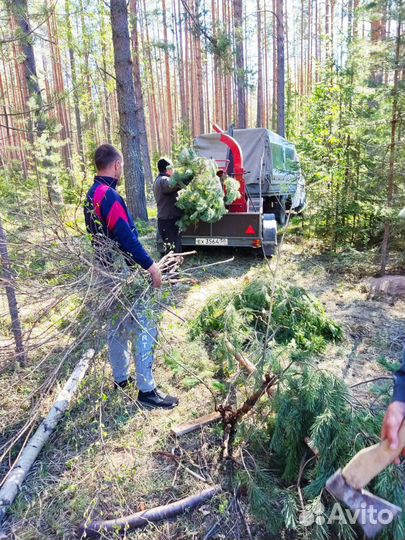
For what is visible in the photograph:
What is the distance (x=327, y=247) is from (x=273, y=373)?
5902 mm

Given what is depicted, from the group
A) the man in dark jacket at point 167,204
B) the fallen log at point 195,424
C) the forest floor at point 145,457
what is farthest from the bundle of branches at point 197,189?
the fallen log at point 195,424

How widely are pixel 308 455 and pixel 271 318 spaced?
6.37ft

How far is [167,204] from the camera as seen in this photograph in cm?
656

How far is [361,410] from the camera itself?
7.30 ft

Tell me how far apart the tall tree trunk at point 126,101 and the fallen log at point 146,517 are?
24.8 feet

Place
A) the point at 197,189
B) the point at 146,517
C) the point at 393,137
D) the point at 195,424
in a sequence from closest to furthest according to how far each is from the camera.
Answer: the point at 146,517 < the point at 195,424 < the point at 393,137 < the point at 197,189

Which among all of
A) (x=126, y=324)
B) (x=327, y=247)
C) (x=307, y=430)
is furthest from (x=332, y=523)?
(x=327, y=247)

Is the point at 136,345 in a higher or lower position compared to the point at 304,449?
higher

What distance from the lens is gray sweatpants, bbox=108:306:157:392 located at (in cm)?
284

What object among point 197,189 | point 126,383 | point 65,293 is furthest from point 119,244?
point 197,189

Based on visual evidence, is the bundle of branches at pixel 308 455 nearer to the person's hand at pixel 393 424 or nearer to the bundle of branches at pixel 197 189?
the person's hand at pixel 393 424

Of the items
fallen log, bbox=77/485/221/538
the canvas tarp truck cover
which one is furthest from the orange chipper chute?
fallen log, bbox=77/485/221/538

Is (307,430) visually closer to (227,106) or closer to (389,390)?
(389,390)

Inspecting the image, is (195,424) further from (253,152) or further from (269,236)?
(253,152)
